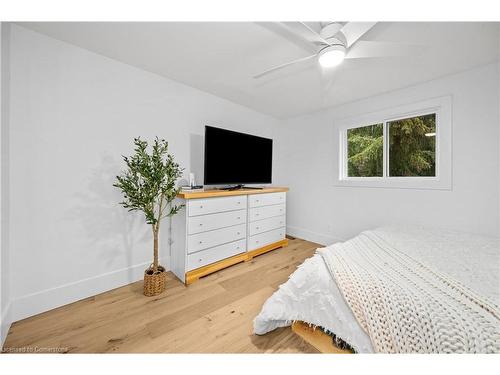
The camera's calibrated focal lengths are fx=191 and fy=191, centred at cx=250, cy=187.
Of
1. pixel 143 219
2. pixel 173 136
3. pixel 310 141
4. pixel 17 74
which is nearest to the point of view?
pixel 17 74

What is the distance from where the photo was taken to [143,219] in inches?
82.2

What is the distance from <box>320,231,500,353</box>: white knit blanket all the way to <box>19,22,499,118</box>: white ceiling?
1.68 m

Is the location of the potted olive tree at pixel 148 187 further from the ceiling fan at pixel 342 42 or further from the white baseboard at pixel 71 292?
the ceiling fan at pixel 342 42

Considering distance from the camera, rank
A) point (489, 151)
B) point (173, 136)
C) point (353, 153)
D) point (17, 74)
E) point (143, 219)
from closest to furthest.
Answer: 1. point (17, 74)
2. point (489, 151)
3. point (143, 219)
4. point (173, 136)
5. point (353, 153)

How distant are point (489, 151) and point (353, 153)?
1352 millimetres

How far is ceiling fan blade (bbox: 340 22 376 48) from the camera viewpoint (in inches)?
46.9

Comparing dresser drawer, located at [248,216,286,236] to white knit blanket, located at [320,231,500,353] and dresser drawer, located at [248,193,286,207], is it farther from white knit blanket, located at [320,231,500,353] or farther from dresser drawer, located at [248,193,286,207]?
white knit blanket, located at [320,231,500,353]

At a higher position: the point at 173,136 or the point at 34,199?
the point at 173,136

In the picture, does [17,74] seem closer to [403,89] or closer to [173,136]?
[173,136]

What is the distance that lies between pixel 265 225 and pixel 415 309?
2.04 meters

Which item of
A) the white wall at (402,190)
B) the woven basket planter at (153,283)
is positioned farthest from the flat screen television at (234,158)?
the woven basket planter at (153,283)

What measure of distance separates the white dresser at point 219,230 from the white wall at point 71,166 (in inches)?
16.8

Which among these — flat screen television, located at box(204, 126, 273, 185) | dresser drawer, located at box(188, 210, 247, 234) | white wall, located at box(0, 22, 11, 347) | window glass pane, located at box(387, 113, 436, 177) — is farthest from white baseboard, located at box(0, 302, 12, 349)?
window glass pane, located at box(387, 113, 436, 177)
